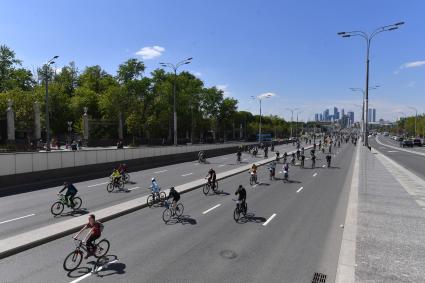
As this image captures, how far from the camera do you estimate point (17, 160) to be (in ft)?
83.3

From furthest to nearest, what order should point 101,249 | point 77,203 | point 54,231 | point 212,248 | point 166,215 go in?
1. point 77,203
2. point 166,215
3. point 54,231
4. point 212,248
5. point 101,249

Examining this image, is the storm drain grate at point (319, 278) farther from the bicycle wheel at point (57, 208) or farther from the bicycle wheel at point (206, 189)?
the bicycle wheel at point (206, 189)

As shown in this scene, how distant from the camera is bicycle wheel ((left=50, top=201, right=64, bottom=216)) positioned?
1684cm

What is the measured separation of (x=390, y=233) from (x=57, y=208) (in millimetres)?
13128

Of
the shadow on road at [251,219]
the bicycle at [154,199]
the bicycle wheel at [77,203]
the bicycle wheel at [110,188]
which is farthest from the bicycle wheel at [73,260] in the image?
the bicycle wheel at [110,188]

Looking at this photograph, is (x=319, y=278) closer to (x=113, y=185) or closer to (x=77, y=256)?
(x=77, y=256)

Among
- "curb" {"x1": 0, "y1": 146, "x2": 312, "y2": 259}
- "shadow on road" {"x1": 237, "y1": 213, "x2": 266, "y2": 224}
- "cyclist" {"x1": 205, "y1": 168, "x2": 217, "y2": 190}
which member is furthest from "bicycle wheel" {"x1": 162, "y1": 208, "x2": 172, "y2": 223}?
"cyclist" {"x1": 205, "y1": 168, "x2": 217, "y2": 190}

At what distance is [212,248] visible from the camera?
11.9m

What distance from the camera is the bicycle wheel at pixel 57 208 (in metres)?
16.8

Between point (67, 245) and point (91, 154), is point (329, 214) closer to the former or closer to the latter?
point (67, 245)

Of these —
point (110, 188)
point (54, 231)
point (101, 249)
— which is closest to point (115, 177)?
point (110, 188)

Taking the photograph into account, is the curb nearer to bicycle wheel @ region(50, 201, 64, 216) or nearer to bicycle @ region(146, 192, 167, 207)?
bicycle @ region(146, 192, 167, 207)

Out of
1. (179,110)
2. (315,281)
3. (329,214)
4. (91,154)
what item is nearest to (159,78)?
(179,110)

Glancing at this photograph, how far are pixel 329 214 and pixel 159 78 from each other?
256 feet
